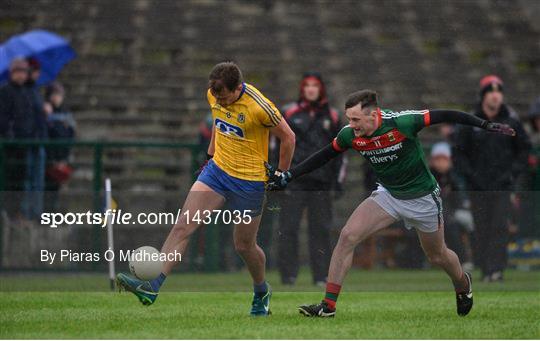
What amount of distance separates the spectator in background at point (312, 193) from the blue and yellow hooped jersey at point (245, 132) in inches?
126

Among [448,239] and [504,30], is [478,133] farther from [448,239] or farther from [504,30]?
[504,30]

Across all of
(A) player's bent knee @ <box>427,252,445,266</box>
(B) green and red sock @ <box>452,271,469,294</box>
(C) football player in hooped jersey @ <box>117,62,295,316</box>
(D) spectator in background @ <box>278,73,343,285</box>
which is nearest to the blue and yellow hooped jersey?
(C) football player in hooped jersey @ <box>117,62,295,316</box>

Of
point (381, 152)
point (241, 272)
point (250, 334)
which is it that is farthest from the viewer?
point (241, 272)

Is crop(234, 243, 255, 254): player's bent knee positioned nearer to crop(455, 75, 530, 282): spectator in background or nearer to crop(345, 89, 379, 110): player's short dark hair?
crop(345, 89, 379, 110): player's short dark hair

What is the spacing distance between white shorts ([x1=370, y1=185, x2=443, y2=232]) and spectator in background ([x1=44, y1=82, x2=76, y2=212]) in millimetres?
4990

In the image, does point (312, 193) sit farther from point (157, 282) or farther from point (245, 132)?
point (157, 282)

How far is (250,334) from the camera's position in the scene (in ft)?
30.5

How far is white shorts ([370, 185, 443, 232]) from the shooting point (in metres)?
10.7

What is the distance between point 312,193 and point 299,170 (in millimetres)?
3868

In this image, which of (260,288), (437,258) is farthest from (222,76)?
(437,258)

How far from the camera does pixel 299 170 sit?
10.7m

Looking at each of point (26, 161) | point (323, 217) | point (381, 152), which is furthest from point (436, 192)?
point (26, 161)

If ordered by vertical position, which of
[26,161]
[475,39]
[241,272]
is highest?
[475,39]

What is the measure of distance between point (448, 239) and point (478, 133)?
4.97 feet
